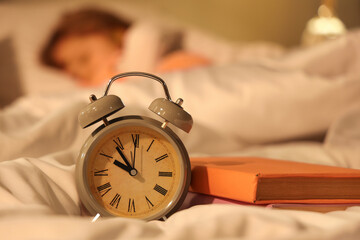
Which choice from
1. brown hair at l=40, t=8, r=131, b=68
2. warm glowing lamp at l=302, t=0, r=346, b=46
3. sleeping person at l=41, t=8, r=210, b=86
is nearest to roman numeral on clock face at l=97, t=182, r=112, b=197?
sleeping person at l=41, t=8, r=210, b=86

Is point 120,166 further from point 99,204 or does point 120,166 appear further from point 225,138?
point 225,138

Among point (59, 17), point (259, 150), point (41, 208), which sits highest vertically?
point (59, 17)

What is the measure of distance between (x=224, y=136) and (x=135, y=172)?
22.9 inches

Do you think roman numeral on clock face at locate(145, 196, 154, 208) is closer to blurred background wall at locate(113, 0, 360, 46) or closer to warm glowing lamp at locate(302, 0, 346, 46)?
warm glowing lamp at locate(302, 0, 346, 46)

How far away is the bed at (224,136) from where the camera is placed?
494mm

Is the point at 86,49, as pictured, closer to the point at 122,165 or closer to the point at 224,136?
the point at 224,136

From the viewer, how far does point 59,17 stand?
91.8 inches

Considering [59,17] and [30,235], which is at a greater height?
[59,17]

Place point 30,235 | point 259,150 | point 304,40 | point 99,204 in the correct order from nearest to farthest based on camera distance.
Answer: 1. point 30,235
2. point 99,204
3. point 259,150
4. point 304,40

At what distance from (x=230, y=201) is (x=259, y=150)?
508 mm

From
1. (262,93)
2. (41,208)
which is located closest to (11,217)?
(41,208)

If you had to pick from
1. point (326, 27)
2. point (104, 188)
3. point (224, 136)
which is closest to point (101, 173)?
point (104, 188)

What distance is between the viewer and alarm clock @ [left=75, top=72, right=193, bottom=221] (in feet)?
2.05

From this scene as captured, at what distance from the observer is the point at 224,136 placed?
3.89 feet
